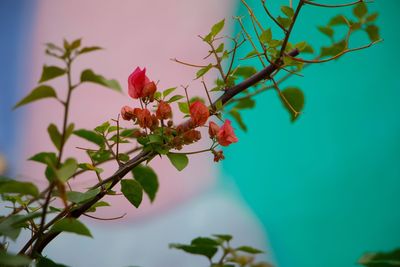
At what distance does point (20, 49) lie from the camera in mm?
1095

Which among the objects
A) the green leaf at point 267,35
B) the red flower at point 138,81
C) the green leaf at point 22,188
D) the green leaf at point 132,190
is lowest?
the green leaf at point 22,188

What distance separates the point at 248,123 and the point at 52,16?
608mm

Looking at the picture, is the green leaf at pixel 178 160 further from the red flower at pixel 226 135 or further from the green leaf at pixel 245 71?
the green leaf at pixel 245 71

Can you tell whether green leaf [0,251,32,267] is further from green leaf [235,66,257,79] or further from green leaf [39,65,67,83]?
green leaf [235,66,257,79]

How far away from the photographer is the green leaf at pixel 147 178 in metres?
0.56

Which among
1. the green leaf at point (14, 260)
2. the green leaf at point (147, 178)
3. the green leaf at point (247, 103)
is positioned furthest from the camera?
the green leaf at point (247, 103)

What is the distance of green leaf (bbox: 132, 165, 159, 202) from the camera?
561 mm

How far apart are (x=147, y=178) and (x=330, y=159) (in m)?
0.64

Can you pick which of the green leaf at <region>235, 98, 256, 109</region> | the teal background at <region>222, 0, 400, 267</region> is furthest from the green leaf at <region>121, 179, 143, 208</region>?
the teal background at <region>222, 0, 400, 267</region>

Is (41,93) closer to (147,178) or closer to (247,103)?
(147,178)

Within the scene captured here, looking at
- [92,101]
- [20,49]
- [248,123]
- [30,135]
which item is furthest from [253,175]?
[20,49]

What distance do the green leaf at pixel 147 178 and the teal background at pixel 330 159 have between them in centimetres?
54

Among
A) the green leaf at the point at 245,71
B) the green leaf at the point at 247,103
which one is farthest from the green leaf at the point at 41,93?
the green leaf at the point at 247,103

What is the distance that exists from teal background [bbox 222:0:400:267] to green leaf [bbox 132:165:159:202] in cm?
54
